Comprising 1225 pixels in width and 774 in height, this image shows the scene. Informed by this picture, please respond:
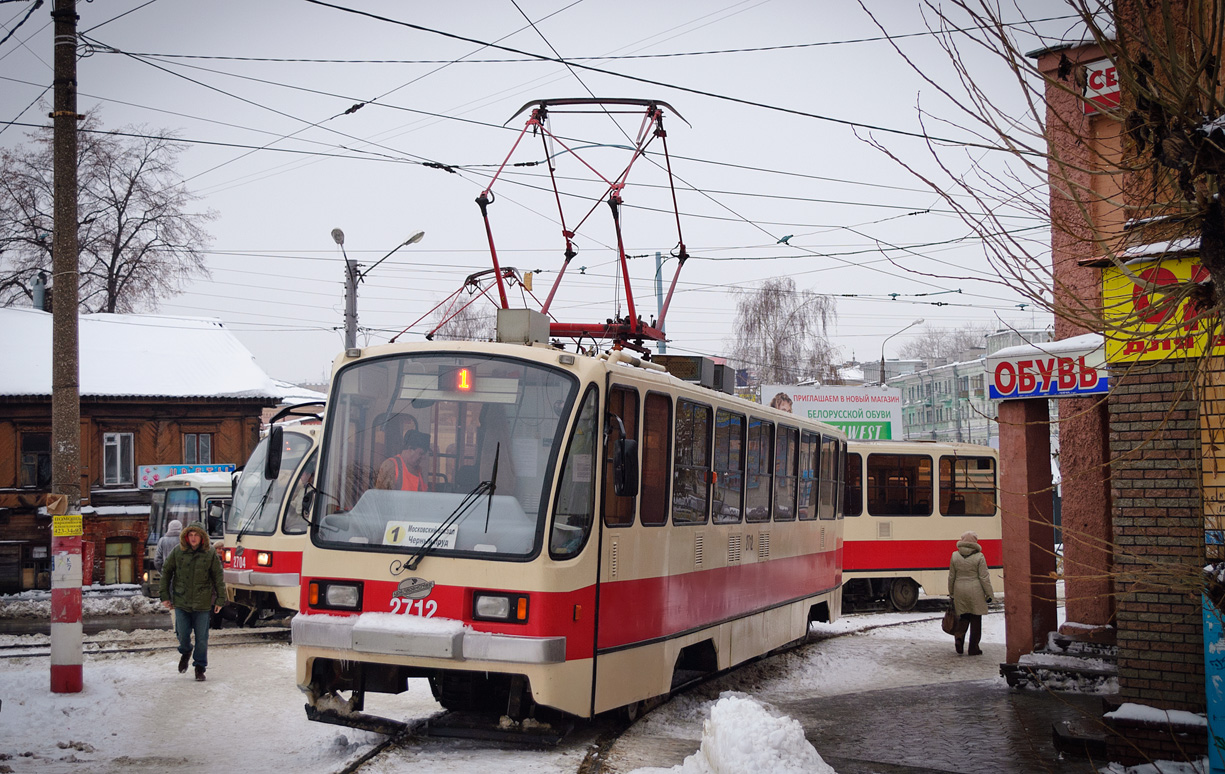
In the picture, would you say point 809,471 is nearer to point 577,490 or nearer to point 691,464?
point 691,464

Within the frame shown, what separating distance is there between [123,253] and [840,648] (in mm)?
32705

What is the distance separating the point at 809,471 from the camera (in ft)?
44.7

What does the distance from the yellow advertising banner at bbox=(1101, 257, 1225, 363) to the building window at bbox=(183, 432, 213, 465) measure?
28.9 meters

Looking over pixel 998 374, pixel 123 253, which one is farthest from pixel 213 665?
pixel 123 253

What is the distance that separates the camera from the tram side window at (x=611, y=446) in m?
7.87

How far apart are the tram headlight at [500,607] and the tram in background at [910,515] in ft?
47.1

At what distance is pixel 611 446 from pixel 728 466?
280 centimetres

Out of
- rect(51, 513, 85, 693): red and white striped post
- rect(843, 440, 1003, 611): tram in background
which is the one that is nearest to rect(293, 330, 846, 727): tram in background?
rect(51, 513, 85, 693): red and white striped post

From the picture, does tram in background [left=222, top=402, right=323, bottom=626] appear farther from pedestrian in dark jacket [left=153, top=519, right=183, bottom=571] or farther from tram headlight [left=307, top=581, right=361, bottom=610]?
tram headlight [left=307, top=581, right=361, bottom=610]

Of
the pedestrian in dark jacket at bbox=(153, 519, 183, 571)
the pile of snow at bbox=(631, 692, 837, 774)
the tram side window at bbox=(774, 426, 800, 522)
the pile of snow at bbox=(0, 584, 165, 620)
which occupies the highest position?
the tram side window at bbox=(774, 426, 800, 522)

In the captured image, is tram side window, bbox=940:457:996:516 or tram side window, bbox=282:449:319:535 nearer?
tram side window, bbox=282:449:319:535

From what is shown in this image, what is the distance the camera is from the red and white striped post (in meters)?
10.4

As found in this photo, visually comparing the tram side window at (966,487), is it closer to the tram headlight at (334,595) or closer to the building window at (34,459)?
the tram headlight at (334,595)

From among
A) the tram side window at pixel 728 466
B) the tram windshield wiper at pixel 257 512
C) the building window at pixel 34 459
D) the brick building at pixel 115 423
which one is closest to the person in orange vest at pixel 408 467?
the tram side window at pixel 728 466
